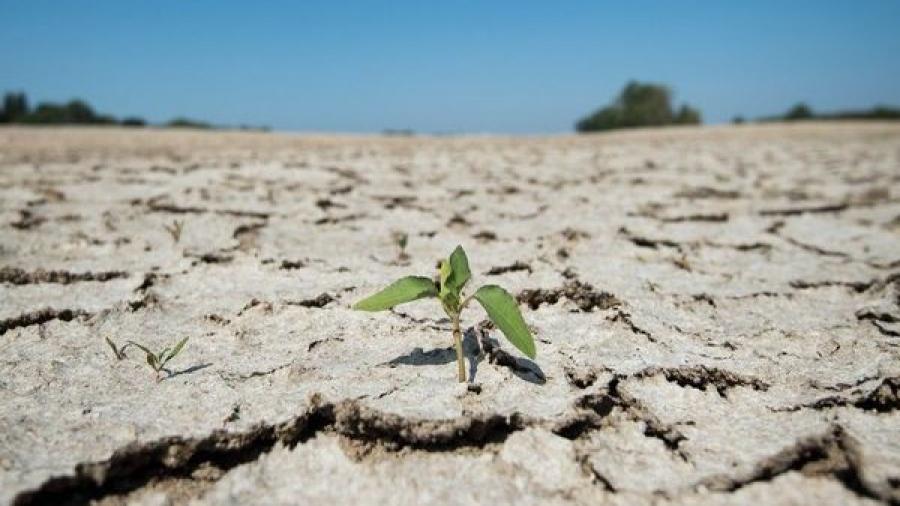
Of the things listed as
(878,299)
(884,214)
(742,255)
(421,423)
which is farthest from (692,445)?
(884,214)

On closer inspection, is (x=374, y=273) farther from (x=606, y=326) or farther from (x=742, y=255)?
(x=742, y=255)

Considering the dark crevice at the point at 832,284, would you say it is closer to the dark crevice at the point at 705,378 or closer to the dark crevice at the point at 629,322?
the dark crevice at the point at 629,322

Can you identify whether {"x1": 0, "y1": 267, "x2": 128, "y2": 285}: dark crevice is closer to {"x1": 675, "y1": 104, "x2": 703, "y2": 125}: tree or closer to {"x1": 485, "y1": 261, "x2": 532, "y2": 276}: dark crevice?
{"x1": 485, "y1": 261, "x2": 532, "y2": 276}: dark crevice

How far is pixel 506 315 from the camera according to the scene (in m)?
0.91

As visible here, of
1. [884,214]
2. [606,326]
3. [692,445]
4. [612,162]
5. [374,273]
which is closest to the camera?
[692,445]

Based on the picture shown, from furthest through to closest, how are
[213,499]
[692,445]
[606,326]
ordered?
1. [606,326]
2. [692,445]
3. [213,499]

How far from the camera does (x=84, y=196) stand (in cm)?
279

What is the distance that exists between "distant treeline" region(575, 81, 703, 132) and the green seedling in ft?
108

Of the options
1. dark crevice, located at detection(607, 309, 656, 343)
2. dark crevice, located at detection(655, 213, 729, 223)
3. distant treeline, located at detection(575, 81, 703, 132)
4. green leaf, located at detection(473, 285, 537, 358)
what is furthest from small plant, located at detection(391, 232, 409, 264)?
distant treeline, located at detection(575, 81, 703, 132)

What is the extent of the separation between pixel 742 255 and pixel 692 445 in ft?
4.38

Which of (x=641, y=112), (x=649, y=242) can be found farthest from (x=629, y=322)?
(x=641, y=112)

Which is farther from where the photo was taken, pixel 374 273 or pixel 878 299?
pixel 374 273

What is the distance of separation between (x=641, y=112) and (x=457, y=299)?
34.0 metres

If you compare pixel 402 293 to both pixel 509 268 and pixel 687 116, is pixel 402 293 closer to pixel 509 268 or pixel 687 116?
pixel 509 268
